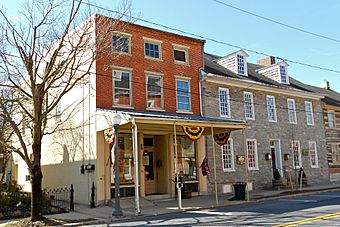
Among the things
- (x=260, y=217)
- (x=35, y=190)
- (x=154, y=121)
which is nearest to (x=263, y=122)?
(x=154, y=121)

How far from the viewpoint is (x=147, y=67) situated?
60.1ft

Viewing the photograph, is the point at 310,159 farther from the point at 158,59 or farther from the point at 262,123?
the point at 158,59

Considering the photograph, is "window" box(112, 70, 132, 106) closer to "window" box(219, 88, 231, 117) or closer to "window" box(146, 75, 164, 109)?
"window" box(146, 75, 164, 109)

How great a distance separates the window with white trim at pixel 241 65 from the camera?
23750 mm

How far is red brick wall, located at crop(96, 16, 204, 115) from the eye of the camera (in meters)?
16.7

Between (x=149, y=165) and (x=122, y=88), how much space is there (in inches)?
167

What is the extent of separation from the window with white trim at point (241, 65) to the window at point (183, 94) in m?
5.54

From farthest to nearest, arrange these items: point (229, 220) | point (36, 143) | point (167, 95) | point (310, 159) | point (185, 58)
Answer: point (310, 159), point (185, 58), point (167, 95), point (36, 143), point (229, 220)

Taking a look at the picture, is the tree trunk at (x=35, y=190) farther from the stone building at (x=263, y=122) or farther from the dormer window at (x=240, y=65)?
the dormer window at (x=240, y=65)

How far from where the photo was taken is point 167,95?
18672 millimetres

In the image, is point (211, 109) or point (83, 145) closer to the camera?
point (83, 145)

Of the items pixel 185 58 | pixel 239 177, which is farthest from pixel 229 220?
pixel 185 58

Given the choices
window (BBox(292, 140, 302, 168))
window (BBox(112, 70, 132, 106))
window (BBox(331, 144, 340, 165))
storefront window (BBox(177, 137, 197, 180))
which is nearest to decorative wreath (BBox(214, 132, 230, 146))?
storefront window (BBox(177, 137, 197, 180))

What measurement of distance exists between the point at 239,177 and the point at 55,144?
34.9 feet
